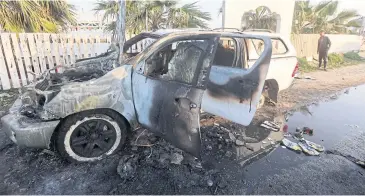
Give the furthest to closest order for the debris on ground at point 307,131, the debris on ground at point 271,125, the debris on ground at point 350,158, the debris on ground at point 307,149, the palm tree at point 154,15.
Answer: the palm tree at point 154,15
the debris on ground at point 271,125
the debris on ground at point 307,131
the debris on ground at point 307,149
the debris on ground at point 350,158

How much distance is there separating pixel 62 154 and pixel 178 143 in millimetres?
1524

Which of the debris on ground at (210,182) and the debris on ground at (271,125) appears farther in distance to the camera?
the debris on ground at (271,125)

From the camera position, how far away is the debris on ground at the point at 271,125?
4250 mm

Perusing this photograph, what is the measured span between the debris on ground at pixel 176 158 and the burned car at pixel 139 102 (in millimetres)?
324

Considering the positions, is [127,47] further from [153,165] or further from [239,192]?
[239,192]

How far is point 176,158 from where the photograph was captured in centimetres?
308

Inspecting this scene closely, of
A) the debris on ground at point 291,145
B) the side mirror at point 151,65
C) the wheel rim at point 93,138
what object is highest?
the side mirror at point 151,65

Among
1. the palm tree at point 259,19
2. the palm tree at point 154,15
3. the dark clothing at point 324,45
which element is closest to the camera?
the palm tree at point 154,15

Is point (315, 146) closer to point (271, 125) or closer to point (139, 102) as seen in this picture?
point (271, 125)

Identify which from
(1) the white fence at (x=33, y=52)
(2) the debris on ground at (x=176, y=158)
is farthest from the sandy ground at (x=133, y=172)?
(1) the white fence at (x=33, y=52)

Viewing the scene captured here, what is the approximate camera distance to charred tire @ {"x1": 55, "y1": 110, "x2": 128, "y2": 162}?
2.84m

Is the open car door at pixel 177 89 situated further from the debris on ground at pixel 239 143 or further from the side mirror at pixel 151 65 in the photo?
the debris on ground at pixel 239 143

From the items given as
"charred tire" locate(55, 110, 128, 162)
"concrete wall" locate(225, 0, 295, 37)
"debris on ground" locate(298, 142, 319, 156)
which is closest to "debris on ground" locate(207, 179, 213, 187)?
"charred tire" locate(55, 110, 128, 162)

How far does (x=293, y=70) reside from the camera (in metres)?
4.89
